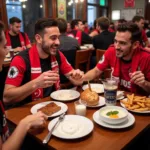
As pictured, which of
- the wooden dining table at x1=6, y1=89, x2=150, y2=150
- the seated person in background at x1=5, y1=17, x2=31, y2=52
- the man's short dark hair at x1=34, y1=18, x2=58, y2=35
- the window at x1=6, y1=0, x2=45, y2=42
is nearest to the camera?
the wooden dining table at x1=6, y1=89, x2=150, y2=150

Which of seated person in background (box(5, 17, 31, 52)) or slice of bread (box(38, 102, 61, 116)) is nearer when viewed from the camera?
slice of bread (box(38, 102, 61, 116))

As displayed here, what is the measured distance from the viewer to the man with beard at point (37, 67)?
1.51 m

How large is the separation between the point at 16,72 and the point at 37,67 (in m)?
0.21

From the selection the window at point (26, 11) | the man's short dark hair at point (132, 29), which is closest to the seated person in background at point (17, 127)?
the man's short dark hair at point (132, 29)

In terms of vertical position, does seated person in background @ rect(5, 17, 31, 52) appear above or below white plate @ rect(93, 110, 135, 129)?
above

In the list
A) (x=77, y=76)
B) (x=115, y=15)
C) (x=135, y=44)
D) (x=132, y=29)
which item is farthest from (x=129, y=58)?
(x=115, y=15)

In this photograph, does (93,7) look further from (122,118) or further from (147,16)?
(122,118)

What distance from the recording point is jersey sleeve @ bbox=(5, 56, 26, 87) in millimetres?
1569

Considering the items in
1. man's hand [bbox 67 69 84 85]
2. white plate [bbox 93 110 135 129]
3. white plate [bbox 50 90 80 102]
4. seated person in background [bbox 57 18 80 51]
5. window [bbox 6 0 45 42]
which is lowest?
A: white plate [bbox 93 110 135 129]

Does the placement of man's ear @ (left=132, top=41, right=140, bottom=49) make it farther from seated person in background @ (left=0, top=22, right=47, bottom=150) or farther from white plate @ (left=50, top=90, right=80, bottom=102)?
seated person in background @ (left=0, top=22, right=47, bottom=150)

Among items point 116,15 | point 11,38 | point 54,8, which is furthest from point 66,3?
point 116,15

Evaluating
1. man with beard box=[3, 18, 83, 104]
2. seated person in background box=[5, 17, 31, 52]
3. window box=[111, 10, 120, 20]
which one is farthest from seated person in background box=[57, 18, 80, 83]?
window box=[111, 10, 120, 20]

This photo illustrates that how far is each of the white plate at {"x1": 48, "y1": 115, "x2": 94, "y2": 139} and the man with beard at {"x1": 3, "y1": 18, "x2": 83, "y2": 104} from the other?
0.38 m

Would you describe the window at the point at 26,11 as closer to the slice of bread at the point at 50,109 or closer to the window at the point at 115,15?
the slice of bread at the point at 50,109
